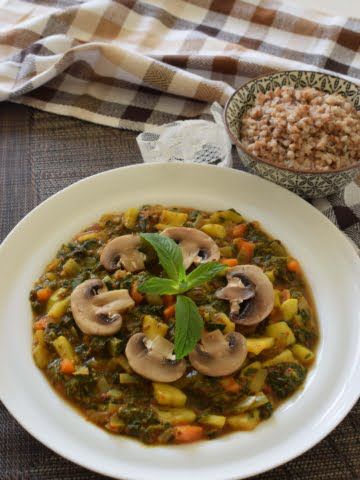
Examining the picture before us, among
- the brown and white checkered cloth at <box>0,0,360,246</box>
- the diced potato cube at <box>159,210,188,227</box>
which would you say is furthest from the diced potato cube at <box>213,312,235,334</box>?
the brown and white checkered cloth at <box>0,0,360,246</box>

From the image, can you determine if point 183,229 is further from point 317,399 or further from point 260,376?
point 317,399

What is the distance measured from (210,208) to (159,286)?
1.13 m

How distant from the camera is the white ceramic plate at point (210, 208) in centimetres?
289

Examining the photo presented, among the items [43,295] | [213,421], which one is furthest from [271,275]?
[43,295]

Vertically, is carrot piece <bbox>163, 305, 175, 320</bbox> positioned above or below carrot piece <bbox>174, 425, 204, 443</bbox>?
above

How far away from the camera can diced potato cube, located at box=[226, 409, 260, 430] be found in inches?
120

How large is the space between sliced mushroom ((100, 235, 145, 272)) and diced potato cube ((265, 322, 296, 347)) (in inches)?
34.1

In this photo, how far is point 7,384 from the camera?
3139 mm

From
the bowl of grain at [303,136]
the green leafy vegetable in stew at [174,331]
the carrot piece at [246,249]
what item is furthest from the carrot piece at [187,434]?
the bowl of grain at [303,136]

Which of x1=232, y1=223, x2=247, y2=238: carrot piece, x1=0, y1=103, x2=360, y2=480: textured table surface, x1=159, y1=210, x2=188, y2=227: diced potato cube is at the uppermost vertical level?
x1=232, y1=223, x2=247, y2=238: carrot piece

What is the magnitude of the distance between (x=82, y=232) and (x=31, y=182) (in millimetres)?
952

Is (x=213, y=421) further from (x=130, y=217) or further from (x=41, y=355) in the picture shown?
(x=130, y=217)

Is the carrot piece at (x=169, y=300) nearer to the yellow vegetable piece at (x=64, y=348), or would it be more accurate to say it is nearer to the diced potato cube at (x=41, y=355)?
the yellow vegetable piece at (x=64, y=348)

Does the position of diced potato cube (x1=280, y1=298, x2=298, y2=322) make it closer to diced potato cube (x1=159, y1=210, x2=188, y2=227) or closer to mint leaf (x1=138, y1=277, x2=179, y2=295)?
mint leaf (x1=138, y1=277, x2=179, y2=295)
